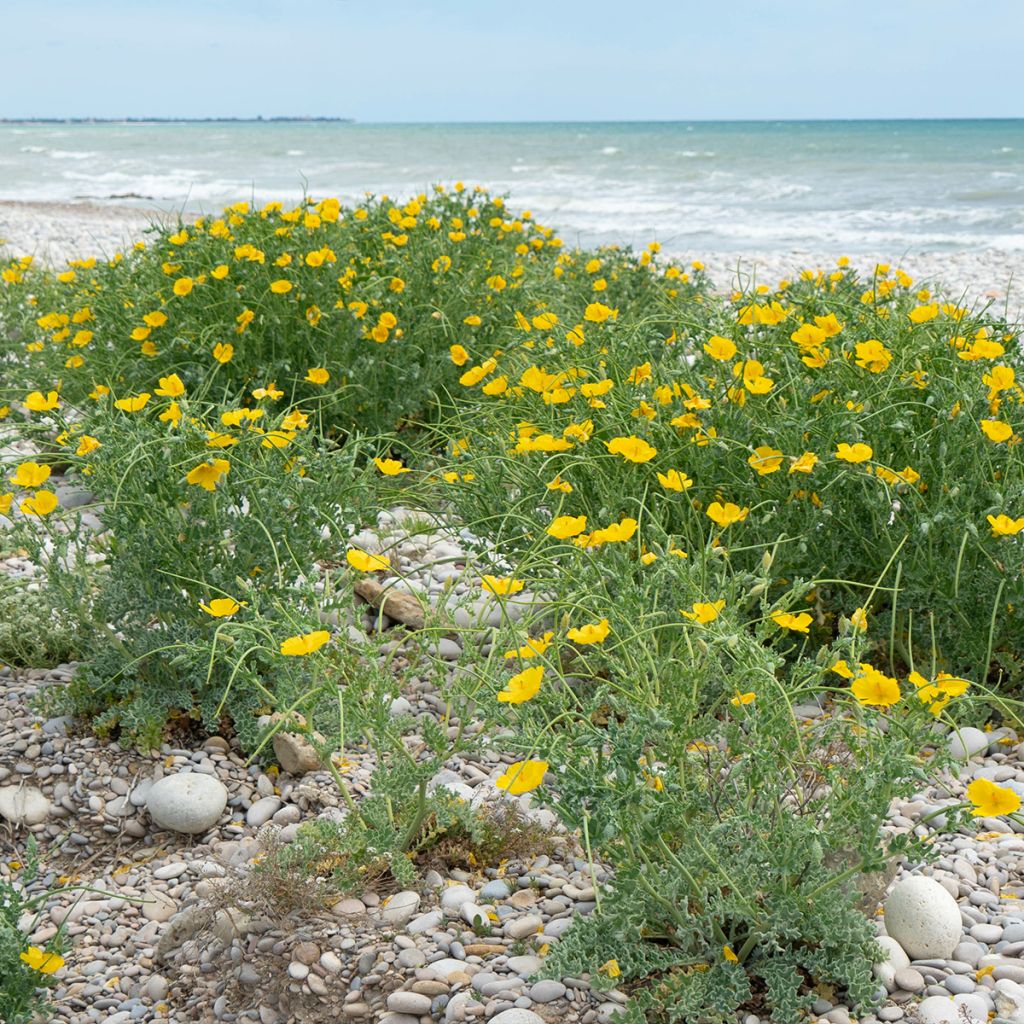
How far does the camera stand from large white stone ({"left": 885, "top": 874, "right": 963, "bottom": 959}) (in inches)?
77.7

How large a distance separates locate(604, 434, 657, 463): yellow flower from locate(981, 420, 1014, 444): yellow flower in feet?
2.71

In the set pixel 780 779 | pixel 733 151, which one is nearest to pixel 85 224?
pixel 780 779

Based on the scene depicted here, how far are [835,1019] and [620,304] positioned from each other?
472cm

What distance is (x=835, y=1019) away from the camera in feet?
5.97

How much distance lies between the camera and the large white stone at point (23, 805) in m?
2.61

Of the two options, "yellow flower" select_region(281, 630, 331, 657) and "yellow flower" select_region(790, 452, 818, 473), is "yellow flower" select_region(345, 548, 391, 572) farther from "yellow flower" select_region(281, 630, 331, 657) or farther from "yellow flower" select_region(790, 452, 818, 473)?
"yellow flower" select_region(790, 452, 818, 473)

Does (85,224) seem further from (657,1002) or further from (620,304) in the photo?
(657,1002)

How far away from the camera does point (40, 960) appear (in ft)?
6.47

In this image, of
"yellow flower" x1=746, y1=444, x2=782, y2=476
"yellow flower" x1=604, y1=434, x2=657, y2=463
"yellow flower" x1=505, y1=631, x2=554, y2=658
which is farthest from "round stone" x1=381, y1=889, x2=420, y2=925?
"yellow flower" x1=746, y1=444, x2=782, y2=476

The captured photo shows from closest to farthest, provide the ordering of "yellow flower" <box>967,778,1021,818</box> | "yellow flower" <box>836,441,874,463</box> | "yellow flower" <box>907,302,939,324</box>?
"yellow flower" <box>967,778,1021,818</box> < "yellow flower" <box>836,441,874,463</box> < "yellow flower" <box>907,302,939,324</box>

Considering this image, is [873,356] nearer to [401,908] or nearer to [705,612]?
[705,612]

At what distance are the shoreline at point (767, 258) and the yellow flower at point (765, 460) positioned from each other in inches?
243

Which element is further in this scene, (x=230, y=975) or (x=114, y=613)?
(x=114, y=613)

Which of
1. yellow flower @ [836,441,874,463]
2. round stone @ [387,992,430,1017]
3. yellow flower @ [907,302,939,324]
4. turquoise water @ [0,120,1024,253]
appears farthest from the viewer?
turquoise water @ [0,120,1024,253]
